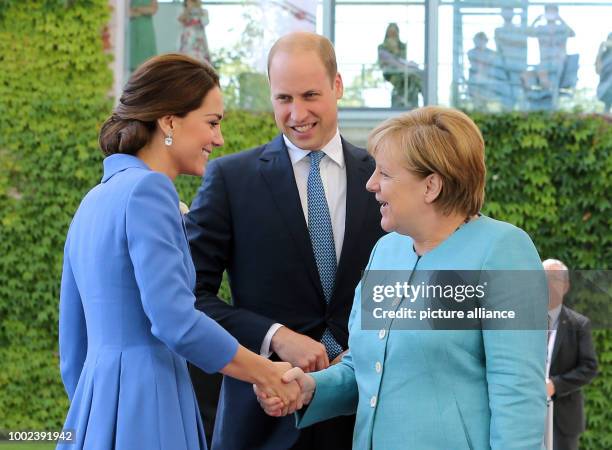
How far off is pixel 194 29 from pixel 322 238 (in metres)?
8.45

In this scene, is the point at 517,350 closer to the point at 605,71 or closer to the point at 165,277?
the point at 165,277

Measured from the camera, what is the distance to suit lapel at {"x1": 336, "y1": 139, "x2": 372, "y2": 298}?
12.5 feet

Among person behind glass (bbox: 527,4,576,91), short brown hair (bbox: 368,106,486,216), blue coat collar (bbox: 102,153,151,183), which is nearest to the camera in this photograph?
short brown hair (bbox: 368,106,486,216)

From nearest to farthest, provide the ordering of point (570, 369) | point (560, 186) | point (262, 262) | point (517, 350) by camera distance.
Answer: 1. point (517, 350)
2. point (262, 262)
3. point (570, 369)
4. point (560, 186)

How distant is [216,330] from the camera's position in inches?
120

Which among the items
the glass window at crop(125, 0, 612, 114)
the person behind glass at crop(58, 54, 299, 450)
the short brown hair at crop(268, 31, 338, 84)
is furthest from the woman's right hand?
the glass window at crop(125, 0, 612, 114)

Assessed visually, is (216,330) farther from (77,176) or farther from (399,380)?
(77,176)

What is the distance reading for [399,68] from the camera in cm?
1200

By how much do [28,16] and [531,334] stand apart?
31.4 feet

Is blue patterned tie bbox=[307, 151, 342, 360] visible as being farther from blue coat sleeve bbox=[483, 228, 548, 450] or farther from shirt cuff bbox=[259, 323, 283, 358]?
blue coat sleeve bbox=[483, 228, 548, 450]

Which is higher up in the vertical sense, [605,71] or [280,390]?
[605,71]

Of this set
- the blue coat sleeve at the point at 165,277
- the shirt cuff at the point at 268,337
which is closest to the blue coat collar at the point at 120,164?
the blue coat sleeve at the point at 165,277

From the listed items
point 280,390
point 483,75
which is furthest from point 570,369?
point 483,75

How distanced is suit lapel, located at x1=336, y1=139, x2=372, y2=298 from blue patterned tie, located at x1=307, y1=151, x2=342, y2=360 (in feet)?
0.18
